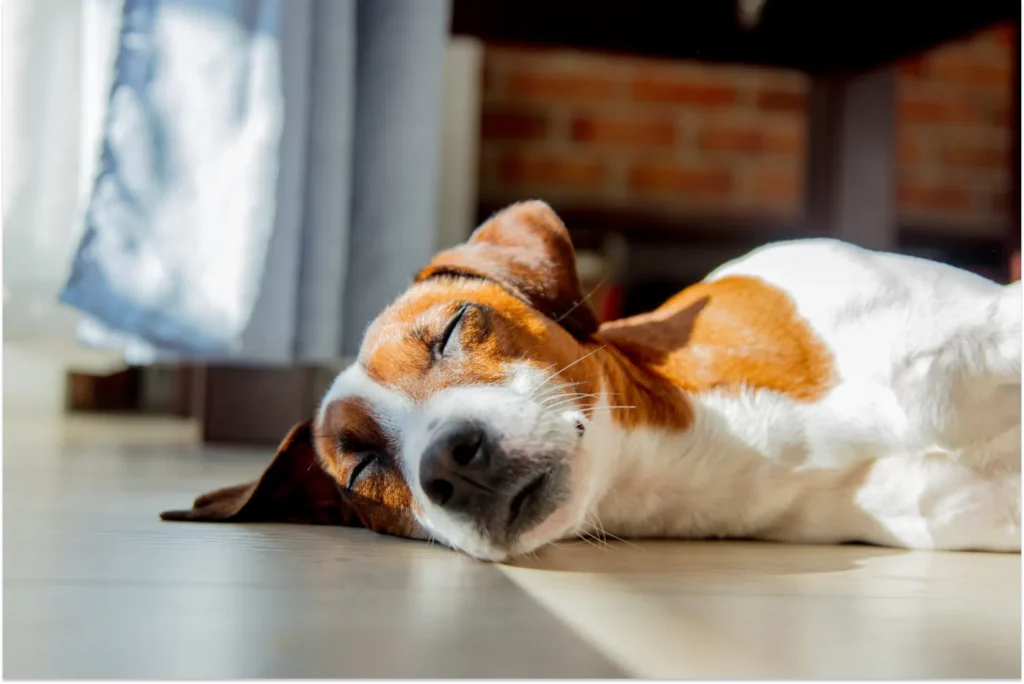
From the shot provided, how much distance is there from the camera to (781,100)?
477 centimetres

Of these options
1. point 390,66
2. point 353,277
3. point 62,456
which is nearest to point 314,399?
point 353,277

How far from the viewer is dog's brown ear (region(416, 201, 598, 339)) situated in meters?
1.35

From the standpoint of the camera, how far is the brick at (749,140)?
472 cm

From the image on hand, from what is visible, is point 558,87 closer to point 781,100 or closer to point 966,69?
point 781,100

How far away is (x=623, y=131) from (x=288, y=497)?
139 inches

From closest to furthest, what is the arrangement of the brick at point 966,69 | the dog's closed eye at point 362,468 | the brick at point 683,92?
1. the dog's closed eye at point 362,468
2. the brick at point 683,92
3. the brick at point 966,69

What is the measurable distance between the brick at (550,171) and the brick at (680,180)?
0.18 metres

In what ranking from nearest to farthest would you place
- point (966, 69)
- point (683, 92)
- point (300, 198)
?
1. point (300, 198)
2. point (683, 92)
3. point (966, 69)

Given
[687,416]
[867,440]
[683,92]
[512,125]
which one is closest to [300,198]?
[687,416]

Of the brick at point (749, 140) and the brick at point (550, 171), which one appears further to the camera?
the brick at point (749, 140)

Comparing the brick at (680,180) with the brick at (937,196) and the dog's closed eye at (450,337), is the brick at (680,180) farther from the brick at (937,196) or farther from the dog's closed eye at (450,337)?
the dog's closed eye at (450,337)

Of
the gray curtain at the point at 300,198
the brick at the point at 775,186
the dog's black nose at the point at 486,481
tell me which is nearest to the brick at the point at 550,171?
the brick at the point at 775,186

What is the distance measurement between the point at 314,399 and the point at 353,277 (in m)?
0.45

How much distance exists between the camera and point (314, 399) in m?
2.68
